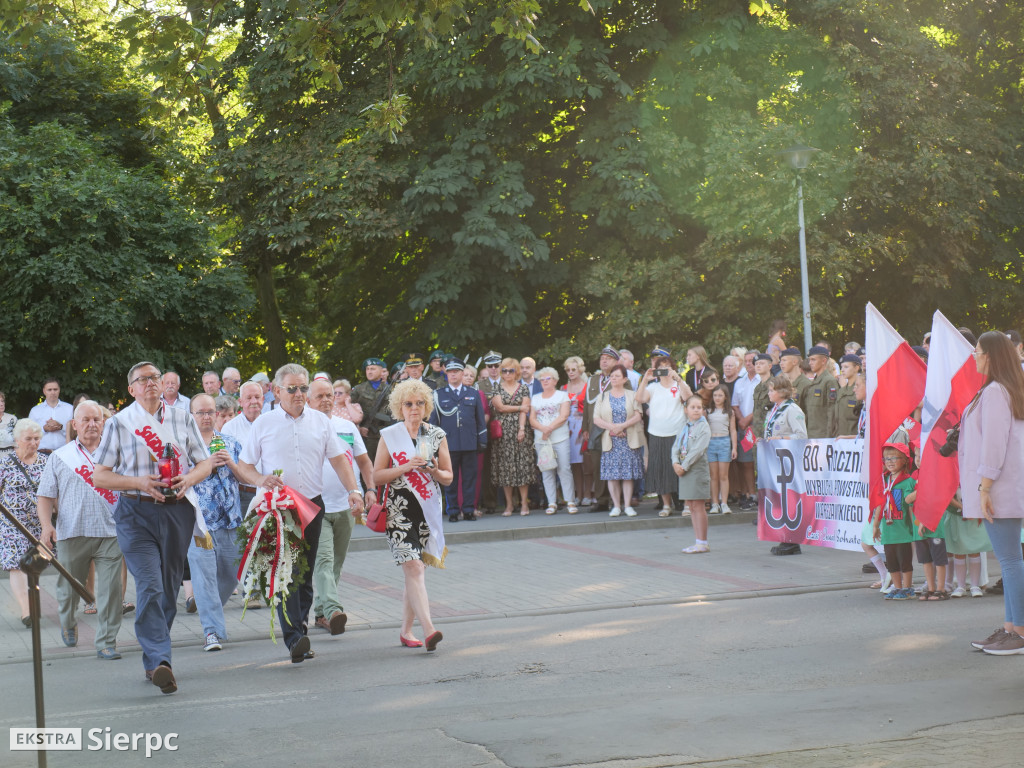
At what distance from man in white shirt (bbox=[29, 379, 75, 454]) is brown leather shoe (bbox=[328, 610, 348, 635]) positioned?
8552 mm

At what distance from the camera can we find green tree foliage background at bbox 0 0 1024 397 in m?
21.6

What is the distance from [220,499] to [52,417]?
8.22 m

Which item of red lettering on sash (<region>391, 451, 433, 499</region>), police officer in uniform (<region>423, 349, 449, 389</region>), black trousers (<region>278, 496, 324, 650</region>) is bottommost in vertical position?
black trousers (<region>278, 496, 324, 650</region>)

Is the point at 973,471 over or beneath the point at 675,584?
over

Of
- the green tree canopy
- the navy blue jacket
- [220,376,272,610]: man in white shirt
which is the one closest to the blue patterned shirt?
[220,376,272,610]: man in white shirt

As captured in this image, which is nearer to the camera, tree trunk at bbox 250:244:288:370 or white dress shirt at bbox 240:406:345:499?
white dress shirt at bbox 240:406:345:499

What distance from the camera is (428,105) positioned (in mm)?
23625

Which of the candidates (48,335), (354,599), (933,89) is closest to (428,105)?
(48,335)

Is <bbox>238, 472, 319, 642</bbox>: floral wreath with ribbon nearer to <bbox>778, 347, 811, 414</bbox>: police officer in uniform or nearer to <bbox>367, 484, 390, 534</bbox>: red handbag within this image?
<bbox>367, 484, 390, 534</bbox>: red handbag

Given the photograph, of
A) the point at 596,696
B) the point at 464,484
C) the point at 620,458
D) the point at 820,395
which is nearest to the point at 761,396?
the point at 820,395

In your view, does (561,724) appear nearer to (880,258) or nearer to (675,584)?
(675,584)

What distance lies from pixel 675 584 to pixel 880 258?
46.4 feet

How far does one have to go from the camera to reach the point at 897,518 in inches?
397

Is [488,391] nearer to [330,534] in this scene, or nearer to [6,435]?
[6,435]
